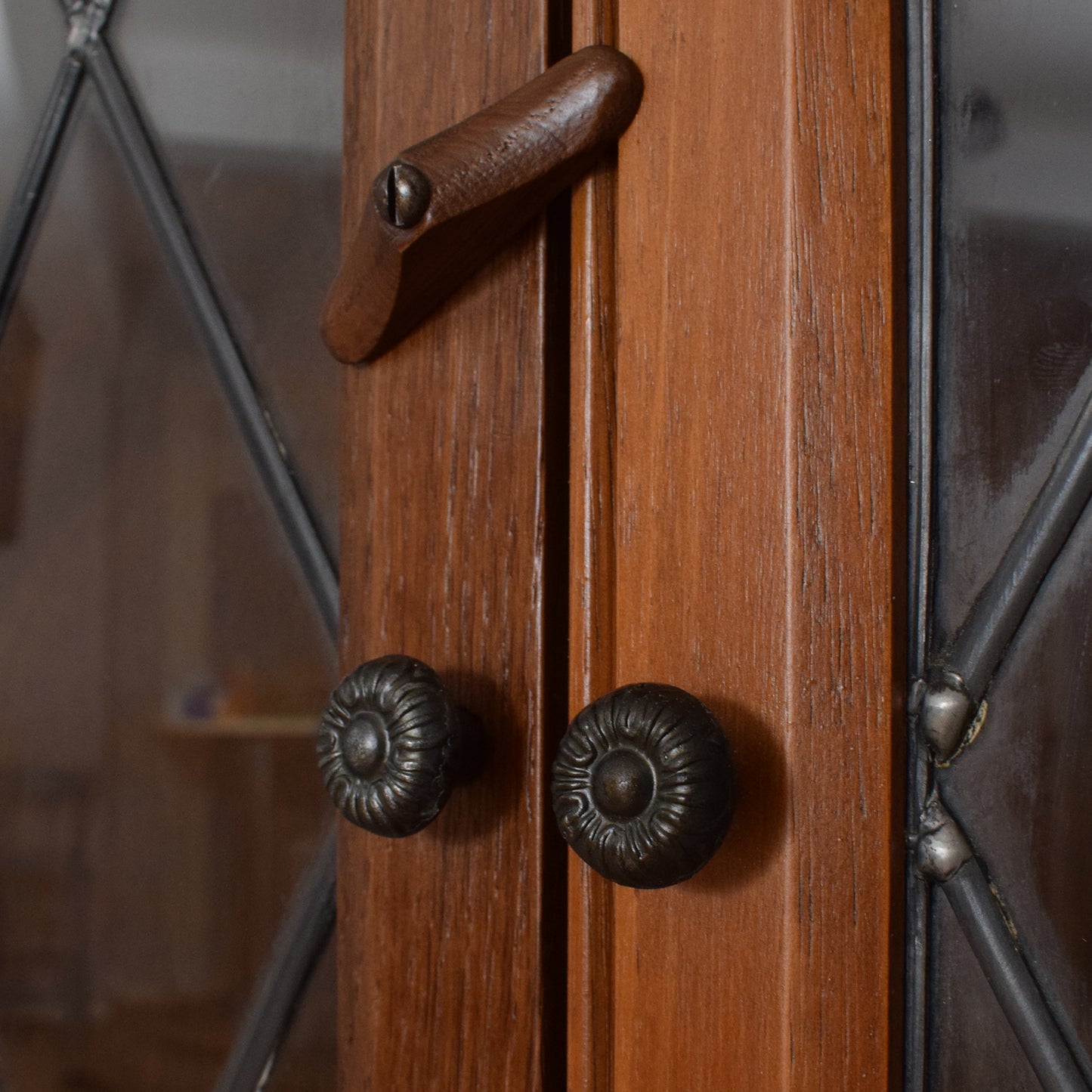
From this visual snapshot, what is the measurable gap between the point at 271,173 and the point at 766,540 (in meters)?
0.26

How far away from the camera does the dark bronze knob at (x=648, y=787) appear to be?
220mm

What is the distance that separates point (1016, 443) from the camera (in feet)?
0.81

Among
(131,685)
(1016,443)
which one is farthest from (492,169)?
(131,685)

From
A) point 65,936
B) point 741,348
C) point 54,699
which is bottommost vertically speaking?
point 65,936

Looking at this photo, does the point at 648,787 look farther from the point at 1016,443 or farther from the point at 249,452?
the point at 249,452

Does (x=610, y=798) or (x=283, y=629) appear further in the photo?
(x=283, y=629)

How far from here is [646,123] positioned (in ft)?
0.89

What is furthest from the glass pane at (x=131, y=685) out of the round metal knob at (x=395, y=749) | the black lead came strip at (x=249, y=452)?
the round metal knob at (x=395, y=749)

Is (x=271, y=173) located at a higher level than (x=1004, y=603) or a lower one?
higher

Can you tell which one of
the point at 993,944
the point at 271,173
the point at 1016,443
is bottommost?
the point at 993,944

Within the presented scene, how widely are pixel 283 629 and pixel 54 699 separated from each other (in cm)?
15

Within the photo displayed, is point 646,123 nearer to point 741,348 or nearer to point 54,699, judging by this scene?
point 741,348

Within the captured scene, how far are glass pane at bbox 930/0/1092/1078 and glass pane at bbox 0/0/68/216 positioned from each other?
1.35 feet

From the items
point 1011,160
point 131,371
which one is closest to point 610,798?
point 1011,160
